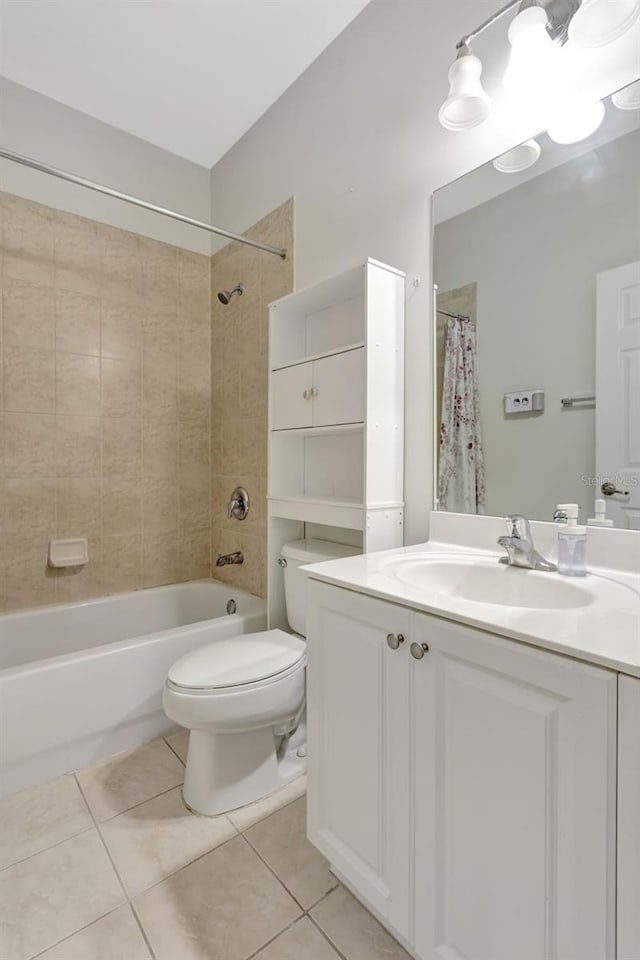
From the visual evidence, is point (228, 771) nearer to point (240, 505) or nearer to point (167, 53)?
point (240, 505)

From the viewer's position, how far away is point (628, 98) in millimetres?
1025

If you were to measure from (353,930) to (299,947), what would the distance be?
0.40ft

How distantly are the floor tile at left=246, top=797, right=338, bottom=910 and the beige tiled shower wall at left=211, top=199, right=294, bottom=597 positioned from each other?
0.97 metres

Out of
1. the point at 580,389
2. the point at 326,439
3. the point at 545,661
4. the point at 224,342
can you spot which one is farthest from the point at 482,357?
the point at 224,342

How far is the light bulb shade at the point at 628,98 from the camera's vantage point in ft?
3.33

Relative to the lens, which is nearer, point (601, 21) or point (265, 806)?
point (601, 21)

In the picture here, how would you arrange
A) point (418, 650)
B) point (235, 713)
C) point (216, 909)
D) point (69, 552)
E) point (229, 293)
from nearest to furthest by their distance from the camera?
point (418, 650) → point (216, 909) → point (235, 713) → point (69, 552) → point (229, 293)

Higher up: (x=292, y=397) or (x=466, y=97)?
(x=466, y=97)

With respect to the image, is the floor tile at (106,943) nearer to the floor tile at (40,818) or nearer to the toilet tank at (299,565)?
the floor tile at (40,818)

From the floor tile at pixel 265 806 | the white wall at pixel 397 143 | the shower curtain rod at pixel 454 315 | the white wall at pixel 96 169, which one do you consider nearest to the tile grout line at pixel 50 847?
the floor tile at pixel 265 806

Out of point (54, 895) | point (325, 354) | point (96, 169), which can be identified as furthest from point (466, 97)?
point (54, 895)

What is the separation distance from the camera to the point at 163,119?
2.16m

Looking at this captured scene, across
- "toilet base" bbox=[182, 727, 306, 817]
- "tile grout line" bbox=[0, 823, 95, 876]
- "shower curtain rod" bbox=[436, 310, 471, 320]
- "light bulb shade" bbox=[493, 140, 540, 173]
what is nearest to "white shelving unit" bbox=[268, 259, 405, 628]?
"shower curtain rod" bbox=[436, 310, 471, 320]

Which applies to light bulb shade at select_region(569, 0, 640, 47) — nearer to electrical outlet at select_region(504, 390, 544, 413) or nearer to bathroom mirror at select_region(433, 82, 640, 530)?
A: bathroom mirror at select_region(433, 82, 640, 530)
